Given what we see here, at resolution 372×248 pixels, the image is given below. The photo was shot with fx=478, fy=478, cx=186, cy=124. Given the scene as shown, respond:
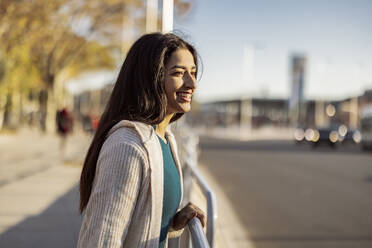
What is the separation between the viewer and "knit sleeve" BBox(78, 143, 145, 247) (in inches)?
60.6

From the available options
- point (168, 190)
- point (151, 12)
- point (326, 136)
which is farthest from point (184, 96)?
point (326, 136)

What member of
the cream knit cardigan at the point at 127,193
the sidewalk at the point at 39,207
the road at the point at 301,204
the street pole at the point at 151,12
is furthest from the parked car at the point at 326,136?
the cream knit cardigan at the point at 127,193

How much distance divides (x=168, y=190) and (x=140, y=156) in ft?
0.78

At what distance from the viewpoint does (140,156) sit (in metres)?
1.59

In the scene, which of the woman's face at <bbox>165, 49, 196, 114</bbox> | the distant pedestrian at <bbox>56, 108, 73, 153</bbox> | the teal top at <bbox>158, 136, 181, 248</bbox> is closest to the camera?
the teal top at <bbox>158, 136, 181, 248</bbox>

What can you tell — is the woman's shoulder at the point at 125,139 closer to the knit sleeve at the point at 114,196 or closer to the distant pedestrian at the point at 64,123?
the knit sleeve at the point at 114,196

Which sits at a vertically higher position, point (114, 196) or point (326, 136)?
point (114, 196)

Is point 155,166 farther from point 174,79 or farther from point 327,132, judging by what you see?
point 327,132

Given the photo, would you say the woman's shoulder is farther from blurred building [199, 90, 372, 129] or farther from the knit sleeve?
blurred building [199, 90, 372, 129]

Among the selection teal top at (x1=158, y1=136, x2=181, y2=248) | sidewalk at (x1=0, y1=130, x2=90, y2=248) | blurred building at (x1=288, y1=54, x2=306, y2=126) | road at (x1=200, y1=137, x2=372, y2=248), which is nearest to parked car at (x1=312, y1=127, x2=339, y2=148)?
blurred building at (x1=288, y1=54, x2=306, y2=126)

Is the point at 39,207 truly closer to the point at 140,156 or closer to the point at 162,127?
the point at 162,127

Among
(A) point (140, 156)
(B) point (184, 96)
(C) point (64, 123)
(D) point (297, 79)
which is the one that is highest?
(D) point (297, 79)

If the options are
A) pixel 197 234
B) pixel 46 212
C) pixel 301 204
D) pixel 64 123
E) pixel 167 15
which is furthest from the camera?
pixel 64 123

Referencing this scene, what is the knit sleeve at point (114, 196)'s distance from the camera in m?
1.54
